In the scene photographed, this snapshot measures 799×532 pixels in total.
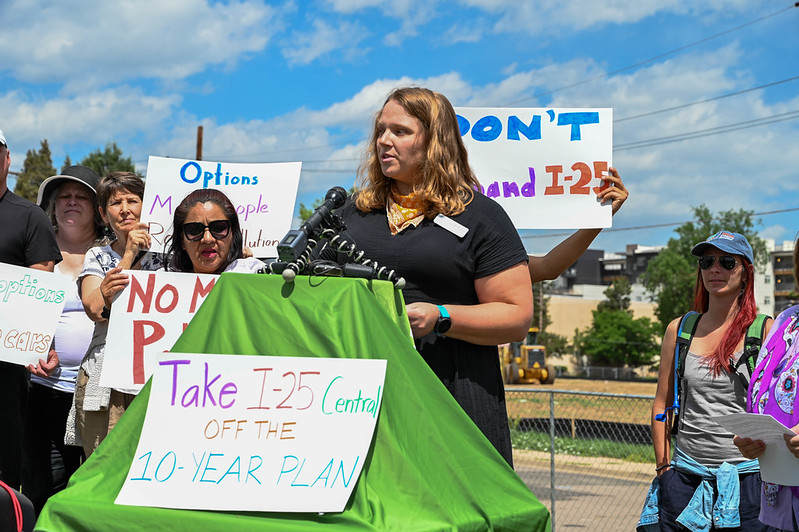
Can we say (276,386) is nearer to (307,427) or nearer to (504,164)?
(307,427)

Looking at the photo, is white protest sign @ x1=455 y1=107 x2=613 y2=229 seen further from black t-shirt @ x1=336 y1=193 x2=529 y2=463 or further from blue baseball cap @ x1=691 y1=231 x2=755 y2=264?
black t-shirt @ x1=336 y1=193 x2=529 y2=463

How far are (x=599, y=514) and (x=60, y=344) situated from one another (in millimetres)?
6938

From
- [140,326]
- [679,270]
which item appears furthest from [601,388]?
[140,326]

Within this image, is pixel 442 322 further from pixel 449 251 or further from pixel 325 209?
pixel 325 209

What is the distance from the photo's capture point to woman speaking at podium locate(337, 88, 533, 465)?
9.58ft

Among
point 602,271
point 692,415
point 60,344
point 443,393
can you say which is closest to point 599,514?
point 692,415

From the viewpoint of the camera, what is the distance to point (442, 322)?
277 cm

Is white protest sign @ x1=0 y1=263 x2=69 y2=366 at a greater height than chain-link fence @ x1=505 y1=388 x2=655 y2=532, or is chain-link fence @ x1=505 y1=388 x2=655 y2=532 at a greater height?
white protest sign @ x1=0 y1=263 x2=69 y2=366

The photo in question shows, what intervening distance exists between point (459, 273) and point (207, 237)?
1.22 metres

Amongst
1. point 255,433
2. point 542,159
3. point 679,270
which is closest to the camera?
point 255,433

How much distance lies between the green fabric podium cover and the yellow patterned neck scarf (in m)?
0.57

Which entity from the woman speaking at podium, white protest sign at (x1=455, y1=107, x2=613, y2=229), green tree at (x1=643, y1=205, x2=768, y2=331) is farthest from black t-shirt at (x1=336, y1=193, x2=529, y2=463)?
green tree at (x1=643, y1=205, x2=768, y2=331)

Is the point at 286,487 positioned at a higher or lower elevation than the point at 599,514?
higher

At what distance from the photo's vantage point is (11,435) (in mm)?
4375
